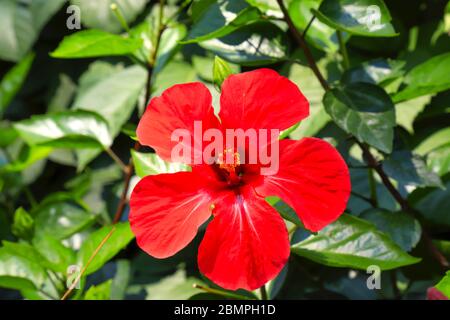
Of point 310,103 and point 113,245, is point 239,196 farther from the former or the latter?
point 310,103

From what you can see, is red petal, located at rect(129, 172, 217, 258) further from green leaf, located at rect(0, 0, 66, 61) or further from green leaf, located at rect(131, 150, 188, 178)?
green leaf, located at rect(0, 0, 66, 61)

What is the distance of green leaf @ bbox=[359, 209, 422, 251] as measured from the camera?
1128 millimetres

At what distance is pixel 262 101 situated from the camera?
0.87 metres

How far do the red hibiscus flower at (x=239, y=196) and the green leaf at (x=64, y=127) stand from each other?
21.7 inches

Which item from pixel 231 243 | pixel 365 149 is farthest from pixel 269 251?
pixel 365 149

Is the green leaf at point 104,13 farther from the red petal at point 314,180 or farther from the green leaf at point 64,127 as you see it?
the red petal at point 314,180

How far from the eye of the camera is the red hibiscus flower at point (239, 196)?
0.83 metres

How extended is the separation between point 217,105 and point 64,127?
20.0 inches

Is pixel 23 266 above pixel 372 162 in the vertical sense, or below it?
below

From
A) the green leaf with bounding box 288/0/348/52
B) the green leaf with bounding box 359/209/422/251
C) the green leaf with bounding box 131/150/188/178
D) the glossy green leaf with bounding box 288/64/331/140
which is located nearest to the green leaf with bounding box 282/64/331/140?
the glossy green leaf with bounding box 288/64/331/140

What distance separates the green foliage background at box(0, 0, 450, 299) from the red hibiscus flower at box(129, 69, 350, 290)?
2.4 inches

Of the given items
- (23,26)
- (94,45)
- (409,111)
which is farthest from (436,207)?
(23,26)

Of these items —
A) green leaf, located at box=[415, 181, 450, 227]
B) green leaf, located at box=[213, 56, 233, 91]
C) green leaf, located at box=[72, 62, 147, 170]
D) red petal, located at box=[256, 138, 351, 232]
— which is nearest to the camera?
red petal, located at box=[256, 138, 351, 232]
